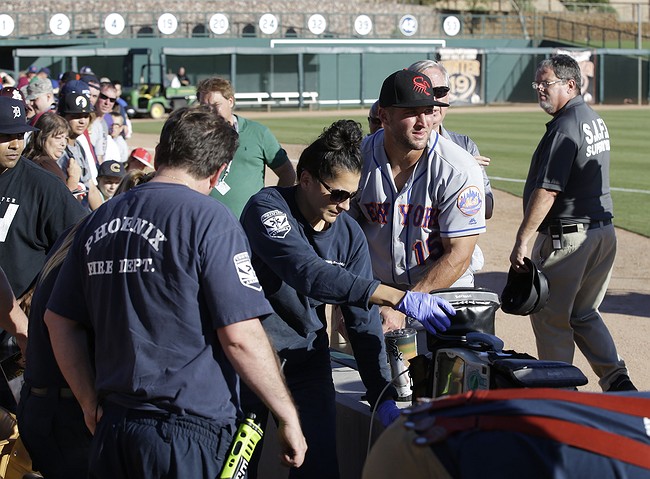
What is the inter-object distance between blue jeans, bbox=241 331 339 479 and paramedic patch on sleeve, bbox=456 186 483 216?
120 cm

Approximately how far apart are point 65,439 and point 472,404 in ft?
7.12

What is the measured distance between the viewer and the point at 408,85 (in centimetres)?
493

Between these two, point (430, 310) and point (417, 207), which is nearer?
point (430, 310)

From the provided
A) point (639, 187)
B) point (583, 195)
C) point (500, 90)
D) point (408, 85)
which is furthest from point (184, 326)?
point (500, 90)

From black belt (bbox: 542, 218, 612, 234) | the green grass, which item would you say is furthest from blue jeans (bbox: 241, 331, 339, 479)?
the green grass

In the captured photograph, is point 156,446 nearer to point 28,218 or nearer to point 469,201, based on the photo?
point 28,218

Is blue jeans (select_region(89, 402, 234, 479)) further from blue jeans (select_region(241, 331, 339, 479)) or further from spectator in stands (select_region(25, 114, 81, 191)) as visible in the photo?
spectator in stands (select_region(25, 114, 81, 191))

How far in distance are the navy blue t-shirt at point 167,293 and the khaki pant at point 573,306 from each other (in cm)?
371

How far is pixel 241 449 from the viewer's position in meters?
3.29

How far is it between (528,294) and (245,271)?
75.1 inches

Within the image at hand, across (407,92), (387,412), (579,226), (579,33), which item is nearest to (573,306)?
(579,226)

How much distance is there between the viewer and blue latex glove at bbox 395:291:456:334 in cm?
379

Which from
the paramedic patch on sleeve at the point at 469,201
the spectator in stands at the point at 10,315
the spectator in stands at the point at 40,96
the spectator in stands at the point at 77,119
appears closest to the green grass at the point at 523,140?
the spectator in stands at the point at 77,119

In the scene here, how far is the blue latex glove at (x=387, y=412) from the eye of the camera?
399 centimetres
